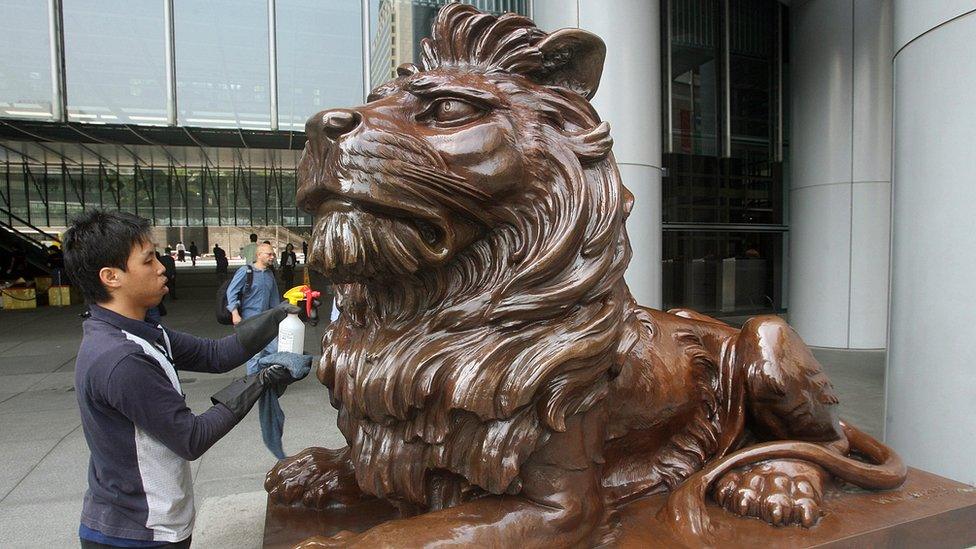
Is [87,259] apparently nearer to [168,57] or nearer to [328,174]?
[328,174]

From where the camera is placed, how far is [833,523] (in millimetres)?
1605

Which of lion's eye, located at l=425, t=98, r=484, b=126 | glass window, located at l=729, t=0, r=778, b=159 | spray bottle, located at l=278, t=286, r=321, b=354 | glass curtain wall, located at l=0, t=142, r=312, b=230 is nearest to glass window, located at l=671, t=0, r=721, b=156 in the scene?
glass window, located at l=729, t=0, r=778, b=159

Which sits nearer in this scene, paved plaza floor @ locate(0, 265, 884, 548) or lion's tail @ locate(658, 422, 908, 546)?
lion's tail @ locate(658, 422, 908, 546)

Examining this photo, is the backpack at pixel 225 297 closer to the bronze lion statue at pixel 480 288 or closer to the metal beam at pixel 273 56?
the bronze lion statue at pixel 480 288

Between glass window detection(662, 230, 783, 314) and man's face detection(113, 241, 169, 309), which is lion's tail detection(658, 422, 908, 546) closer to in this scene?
man's face detection(113, 241, 169, 309)

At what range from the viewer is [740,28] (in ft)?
35.6

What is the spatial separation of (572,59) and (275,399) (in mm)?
1453

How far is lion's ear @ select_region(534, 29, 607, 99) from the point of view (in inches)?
56.8

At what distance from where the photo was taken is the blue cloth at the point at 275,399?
5.81 ft

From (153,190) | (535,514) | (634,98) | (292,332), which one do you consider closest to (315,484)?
(292,332)

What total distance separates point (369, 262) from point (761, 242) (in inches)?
507

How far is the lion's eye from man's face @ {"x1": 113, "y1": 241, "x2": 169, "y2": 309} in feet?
3.01

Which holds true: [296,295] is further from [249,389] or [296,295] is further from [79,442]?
[79,442]

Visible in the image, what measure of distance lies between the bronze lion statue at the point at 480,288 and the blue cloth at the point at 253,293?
3473mm
